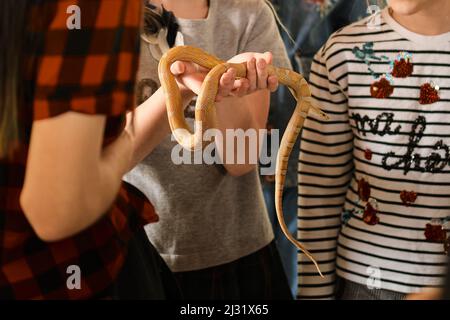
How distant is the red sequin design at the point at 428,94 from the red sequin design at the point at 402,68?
1.0 inches

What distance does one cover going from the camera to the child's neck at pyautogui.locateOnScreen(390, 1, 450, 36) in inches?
30.2

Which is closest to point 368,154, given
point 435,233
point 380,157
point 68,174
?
point 380,157

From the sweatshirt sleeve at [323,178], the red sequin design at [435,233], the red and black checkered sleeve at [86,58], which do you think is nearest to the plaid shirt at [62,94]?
the red and black checkered sleeve at [86,58]

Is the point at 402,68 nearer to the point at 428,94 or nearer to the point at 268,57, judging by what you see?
the point at 428,94

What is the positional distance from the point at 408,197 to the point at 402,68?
0.15 meters

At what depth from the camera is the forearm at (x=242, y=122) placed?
74 centimetres

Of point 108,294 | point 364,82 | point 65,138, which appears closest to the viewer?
point 65,138

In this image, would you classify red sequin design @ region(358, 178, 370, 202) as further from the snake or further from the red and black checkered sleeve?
the red and black checkered sleeve

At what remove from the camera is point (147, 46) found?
0.72 metres

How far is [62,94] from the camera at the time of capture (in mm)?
564
